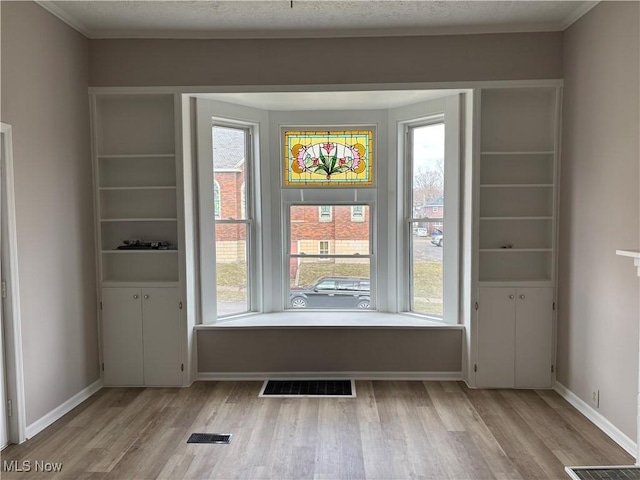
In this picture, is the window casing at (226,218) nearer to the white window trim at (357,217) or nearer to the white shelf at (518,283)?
the white window trim at (357,217)

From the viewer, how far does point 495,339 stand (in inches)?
142

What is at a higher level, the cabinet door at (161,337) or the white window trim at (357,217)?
the white window trim at (357,217)

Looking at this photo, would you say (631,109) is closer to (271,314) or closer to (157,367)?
(271,314)

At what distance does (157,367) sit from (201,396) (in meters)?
0.50

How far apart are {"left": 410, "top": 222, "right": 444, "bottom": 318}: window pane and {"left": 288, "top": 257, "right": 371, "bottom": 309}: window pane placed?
469 millimetres

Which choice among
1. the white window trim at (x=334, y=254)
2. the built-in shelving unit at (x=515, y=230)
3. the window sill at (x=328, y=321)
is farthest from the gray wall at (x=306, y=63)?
the window sill at (x=328, y=321)

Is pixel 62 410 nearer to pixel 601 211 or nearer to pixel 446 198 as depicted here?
pixel 446 198

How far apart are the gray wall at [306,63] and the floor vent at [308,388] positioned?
8.27 ft

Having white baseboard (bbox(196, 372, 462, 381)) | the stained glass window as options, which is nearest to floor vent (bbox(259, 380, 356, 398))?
white baseboard (bbox(196, 372, 462, 381))

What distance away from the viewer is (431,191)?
162 inches

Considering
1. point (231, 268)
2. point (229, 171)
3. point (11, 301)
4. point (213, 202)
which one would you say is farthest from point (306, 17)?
point (11, 301)

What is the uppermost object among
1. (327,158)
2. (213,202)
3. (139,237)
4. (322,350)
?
(327,158)

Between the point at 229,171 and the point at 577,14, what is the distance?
309 centimetres

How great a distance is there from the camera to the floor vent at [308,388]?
3502mm
